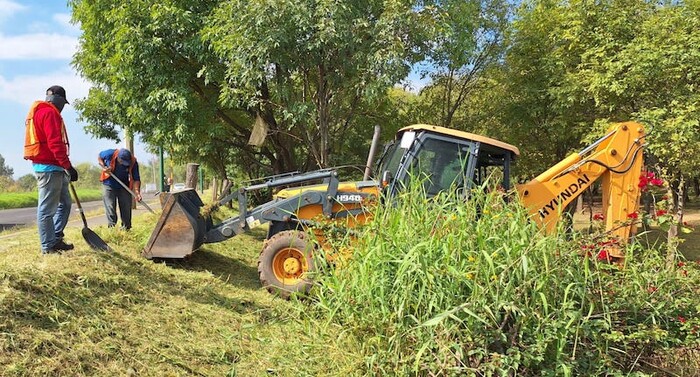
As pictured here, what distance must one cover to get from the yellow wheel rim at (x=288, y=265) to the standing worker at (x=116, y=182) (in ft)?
8.43

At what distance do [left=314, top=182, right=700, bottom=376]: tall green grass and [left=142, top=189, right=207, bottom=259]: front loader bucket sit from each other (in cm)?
382

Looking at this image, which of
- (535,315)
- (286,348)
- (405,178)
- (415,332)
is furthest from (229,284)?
(535,315)

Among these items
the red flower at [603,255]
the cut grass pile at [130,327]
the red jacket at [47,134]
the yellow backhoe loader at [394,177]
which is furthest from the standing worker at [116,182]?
the red flower at [603,255]

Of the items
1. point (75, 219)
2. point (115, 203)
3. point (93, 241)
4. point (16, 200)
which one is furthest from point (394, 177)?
point (16, 200)

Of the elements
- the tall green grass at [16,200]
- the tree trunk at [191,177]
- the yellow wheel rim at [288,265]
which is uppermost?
the tree trunk at [191,177]

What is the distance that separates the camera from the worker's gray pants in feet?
24.7

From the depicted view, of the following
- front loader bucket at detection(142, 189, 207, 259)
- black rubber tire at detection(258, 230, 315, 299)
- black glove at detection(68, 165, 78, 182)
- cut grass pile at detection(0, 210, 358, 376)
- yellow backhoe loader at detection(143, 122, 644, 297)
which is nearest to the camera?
cut grass pile at detection(0, 210, 358, 376)

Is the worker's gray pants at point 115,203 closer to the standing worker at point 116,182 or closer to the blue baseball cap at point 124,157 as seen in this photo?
the standing worker at point 116,182

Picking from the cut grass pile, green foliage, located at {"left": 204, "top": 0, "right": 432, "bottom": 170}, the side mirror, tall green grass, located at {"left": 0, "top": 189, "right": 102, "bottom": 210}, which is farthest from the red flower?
tall green grass, located at {"left": 0, "top": 189, "right": 102, "bottom": 210}

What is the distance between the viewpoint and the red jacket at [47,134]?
189 inches

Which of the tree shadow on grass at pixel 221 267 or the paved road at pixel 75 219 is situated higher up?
the tree shadow on grass at pixel 221 267

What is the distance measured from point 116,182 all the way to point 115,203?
396 millimetres

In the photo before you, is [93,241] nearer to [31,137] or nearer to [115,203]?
[31,137]

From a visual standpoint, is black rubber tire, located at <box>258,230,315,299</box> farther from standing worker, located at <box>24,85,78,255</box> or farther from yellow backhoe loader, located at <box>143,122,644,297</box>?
standing worker, located at <box>24,85,78,255</box>
